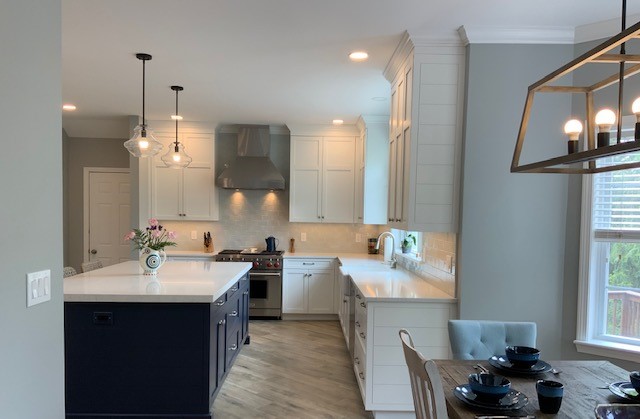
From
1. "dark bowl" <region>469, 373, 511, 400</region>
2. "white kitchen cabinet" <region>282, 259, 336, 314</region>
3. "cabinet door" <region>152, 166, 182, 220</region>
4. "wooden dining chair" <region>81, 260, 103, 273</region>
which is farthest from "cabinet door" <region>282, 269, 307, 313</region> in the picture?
"dark bowl" <region>469, 373, 511, 400</region>

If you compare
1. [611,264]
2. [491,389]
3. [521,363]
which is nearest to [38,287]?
[491,389]

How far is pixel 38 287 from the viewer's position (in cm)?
134

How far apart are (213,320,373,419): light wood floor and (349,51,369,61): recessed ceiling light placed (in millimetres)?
2653

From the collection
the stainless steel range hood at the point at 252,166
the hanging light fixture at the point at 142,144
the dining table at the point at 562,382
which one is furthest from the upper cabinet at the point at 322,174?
the dining table at the point at 562,382

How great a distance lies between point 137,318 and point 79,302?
375 millimetres

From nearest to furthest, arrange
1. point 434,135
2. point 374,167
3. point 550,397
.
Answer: point 550,397, point 434,135, point 374,167

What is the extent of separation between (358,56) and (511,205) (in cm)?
154

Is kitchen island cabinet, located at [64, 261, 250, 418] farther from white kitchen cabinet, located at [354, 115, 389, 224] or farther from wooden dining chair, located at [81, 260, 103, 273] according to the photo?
white kitchen cabinet, located at [354, 115, 389, 224]

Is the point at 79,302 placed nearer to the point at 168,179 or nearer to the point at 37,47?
the point at 37,47

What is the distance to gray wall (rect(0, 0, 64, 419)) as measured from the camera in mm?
1202

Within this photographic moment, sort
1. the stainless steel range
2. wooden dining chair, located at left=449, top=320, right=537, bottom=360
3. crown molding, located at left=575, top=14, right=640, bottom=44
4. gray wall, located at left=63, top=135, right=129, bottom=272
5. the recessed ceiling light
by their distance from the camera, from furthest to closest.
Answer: gray wall, located at left=63, top=135, right=129, bottom=272 < the stainless steel range < the recessed ceiling light < crown molding, located at left=575, top=14, right=640, bottom=44 < wooden dining chair, located at left=449, top=320, right=537, bottom=360

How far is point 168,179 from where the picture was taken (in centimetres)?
545

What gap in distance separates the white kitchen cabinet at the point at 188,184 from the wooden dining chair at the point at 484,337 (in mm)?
4135

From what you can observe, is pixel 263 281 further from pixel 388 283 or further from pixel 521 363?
pixel 521 363
